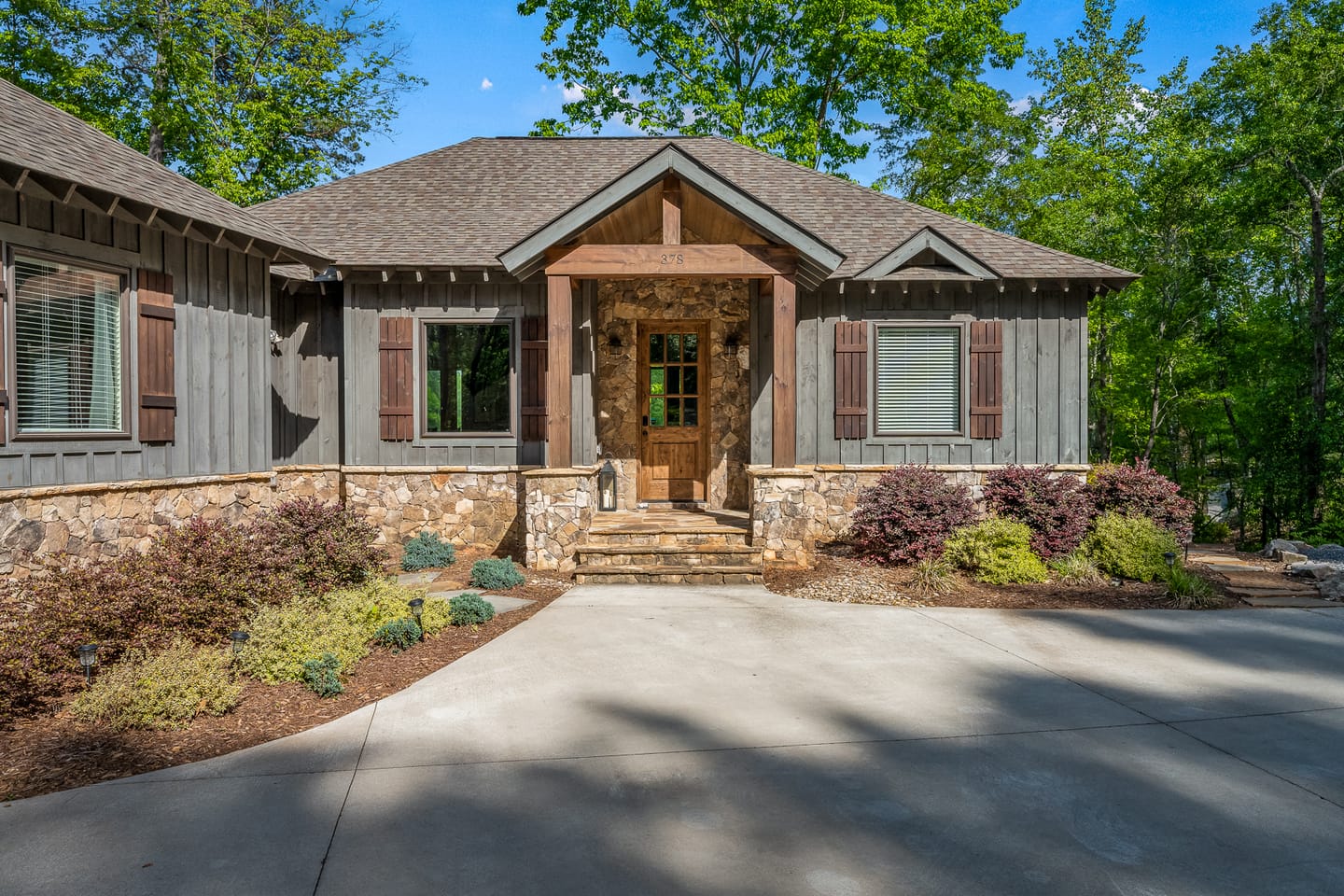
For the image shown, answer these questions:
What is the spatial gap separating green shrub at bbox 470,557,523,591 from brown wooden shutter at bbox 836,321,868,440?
4740 millimetres

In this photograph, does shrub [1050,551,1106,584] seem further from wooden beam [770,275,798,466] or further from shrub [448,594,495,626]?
shrub [448,594,495,626]

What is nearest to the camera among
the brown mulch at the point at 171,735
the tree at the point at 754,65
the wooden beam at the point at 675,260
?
the brown mulch at the point at 171,735

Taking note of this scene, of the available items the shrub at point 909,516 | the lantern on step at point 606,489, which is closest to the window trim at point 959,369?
the shrub at point 909,516

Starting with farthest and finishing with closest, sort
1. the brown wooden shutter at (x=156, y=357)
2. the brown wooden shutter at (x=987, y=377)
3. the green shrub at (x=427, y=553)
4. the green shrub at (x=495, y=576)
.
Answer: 1. the brown wooden shutter at (x=987, y=377)
2. the green shrub at (x=427, y=553)
3. the green shrub at (x=495, y=576)
4. the brown wooden shutter at (x=156, y=357)

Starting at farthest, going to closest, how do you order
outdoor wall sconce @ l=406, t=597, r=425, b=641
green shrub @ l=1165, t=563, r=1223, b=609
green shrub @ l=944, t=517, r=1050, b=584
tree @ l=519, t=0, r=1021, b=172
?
tree @ l=519, t=0, r=1021, b=172
green shrub @ l=944, t=517, r=1050, b=584
green shrub @ l=1165, t=563, r=1223, b=609
outdoor wall sconce @ l=406, t=597, r=425, b=641

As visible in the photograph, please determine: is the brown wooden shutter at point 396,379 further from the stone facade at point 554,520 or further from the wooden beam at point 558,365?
the wooden beam at point 558,365

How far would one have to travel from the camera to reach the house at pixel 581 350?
7.45m

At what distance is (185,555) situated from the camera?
231 inches

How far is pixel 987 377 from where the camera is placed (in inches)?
389

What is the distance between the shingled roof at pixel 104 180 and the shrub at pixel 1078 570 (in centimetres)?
878

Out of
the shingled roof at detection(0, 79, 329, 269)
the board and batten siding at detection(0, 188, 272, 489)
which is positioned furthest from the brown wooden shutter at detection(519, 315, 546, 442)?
the board and batten siding at detection(0, 188, 272, 489)

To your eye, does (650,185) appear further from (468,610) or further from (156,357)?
(156,357)

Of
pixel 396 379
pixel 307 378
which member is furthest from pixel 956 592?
pixel 307 378

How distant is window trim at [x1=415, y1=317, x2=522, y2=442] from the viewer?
9.66 meters
